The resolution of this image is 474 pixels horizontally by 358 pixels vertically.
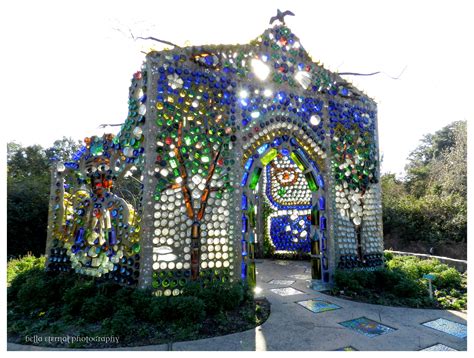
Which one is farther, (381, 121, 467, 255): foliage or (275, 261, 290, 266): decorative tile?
(381, 121, 467, 255): foliage

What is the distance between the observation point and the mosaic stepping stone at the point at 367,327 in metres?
4.00

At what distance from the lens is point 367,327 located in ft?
13.8

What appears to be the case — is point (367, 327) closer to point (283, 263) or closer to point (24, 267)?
point (283, 263)

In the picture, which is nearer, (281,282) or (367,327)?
(367,327)

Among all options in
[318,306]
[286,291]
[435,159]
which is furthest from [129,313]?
[435,159]

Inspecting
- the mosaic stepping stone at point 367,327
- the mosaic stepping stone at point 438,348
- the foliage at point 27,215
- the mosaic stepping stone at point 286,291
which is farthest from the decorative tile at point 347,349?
the foliage at point 27,215

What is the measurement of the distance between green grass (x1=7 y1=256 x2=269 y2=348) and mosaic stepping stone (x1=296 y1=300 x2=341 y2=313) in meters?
0.67

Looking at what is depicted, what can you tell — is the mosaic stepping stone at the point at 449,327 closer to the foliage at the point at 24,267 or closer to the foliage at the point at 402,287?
the foliage at the point at 402,287

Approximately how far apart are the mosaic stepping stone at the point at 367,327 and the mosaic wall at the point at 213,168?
172 centimetres

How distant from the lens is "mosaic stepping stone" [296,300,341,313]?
491 centimetres

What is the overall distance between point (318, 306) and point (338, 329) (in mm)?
985

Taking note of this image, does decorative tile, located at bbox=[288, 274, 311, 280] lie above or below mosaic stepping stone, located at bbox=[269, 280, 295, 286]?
below

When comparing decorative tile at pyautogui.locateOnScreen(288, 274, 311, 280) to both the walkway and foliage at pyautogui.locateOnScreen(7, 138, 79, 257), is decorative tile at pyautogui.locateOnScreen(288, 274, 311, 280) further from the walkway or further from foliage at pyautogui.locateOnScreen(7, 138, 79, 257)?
foliage at pyautogui.locateOnScreen(7, 138, 79, 257)

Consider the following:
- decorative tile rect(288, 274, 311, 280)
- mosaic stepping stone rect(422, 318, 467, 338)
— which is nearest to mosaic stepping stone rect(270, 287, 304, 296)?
decorative tile rect(288, 274, 311, 280)
